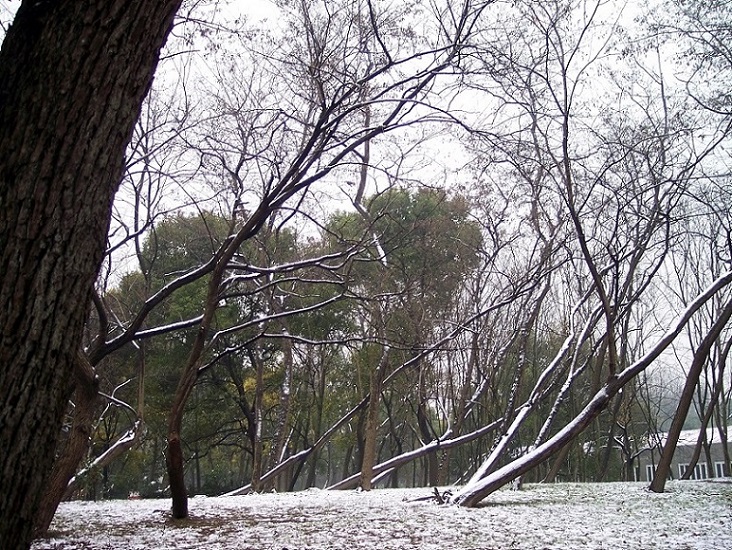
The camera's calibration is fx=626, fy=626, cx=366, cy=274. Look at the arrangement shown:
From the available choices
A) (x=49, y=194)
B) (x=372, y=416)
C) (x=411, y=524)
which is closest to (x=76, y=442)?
(x=411, y=524)

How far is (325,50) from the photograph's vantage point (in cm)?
643

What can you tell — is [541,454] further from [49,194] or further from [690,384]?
[49,194]

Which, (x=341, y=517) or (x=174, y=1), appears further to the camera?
(x=341, y=517)

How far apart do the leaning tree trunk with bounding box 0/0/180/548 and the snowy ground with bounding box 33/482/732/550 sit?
10.6 feet

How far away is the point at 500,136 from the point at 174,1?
502 centimetres

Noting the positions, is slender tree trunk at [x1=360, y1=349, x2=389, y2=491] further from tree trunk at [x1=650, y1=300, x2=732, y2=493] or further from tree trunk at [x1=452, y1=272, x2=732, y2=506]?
tree trunk at [x1=650, y1=300, x2=732, y2=493]

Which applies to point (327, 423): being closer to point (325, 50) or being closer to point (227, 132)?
point (227, 132)

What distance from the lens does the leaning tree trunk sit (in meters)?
1.47

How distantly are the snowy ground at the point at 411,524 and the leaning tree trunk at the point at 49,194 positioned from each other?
324 cm

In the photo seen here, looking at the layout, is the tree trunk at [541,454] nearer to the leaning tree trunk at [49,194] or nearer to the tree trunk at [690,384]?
the tree trunk at [690,384]

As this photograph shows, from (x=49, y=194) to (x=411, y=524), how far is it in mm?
4789

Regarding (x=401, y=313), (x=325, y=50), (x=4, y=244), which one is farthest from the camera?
(x=401, y=313)

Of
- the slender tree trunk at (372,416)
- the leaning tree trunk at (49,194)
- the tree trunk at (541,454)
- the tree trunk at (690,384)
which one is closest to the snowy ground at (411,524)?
the tree trunk at (541,454)

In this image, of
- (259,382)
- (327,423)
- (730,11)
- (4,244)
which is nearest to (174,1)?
(4,244)
